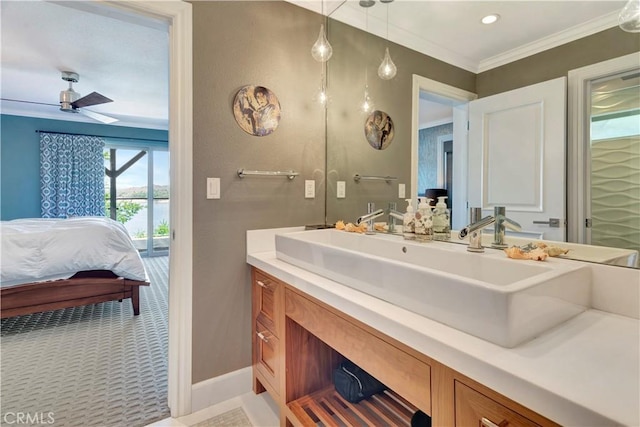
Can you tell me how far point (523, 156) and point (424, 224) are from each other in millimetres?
473

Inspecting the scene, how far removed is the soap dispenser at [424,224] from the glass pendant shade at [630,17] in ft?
2.73

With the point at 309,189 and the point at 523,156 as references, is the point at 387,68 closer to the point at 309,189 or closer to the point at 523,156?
the point at 309,189

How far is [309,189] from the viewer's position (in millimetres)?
1979

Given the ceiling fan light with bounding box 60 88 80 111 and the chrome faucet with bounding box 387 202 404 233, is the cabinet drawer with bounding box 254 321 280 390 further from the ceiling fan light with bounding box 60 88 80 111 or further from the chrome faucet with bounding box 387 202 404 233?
the ceiling fan light with bounding box 60 88 80 111

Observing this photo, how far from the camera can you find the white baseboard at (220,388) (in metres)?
1.61

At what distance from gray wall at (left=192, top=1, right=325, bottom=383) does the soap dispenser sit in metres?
0.79

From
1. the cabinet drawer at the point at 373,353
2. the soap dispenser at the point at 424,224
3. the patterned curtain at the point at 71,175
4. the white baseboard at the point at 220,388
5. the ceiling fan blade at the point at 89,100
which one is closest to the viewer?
the cabinet drawer at the point at 373,353

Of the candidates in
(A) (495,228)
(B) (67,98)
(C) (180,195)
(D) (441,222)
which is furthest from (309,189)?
(B) (67,98)

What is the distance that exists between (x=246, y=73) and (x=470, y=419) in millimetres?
1802

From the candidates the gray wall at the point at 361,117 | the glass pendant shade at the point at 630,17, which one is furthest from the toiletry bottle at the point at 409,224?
the glass pendant shade at the point at 630,17

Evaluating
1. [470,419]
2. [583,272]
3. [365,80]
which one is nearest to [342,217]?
[365,80]

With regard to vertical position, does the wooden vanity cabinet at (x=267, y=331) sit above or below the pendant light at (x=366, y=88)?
below

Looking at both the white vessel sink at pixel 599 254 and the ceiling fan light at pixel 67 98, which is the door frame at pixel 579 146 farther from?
the ceiling fan light at pixel 67 98

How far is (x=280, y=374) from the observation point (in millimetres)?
1416
